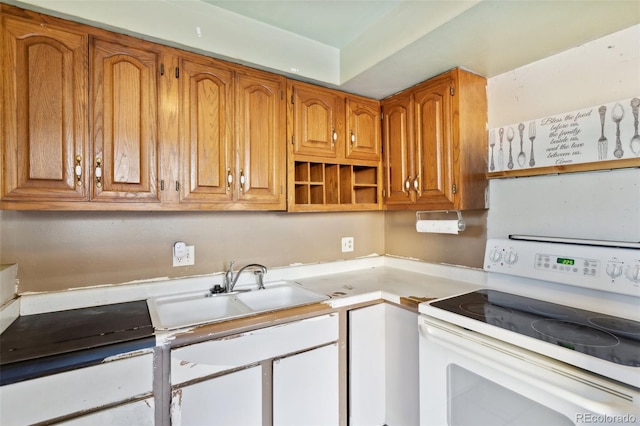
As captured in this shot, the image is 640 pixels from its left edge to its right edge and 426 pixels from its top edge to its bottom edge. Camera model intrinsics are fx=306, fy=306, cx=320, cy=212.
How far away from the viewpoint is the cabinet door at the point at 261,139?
1.64 m

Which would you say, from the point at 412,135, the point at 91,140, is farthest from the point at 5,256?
the point at 412,135

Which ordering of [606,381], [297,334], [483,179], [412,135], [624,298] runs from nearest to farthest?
[606,381], [624,298], [297,334], [483,179], [412,135]

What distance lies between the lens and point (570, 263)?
1.39 meters

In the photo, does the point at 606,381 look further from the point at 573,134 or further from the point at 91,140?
the point at 91,140

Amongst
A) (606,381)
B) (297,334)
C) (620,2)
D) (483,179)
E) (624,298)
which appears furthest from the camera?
(483,179)

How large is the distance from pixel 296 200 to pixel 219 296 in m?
0.76

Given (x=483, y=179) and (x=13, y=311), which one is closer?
(x=13, y=311)

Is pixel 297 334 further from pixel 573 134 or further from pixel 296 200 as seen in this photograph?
pixel 573 134

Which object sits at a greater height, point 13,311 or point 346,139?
point 346,139

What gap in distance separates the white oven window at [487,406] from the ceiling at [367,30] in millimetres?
1473

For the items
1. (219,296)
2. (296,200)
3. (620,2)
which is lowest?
(219,296)

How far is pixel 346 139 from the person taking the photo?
2.02m

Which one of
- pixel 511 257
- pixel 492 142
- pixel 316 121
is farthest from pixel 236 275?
pixel 492 142

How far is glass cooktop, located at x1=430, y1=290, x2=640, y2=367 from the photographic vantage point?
1.01 metres
